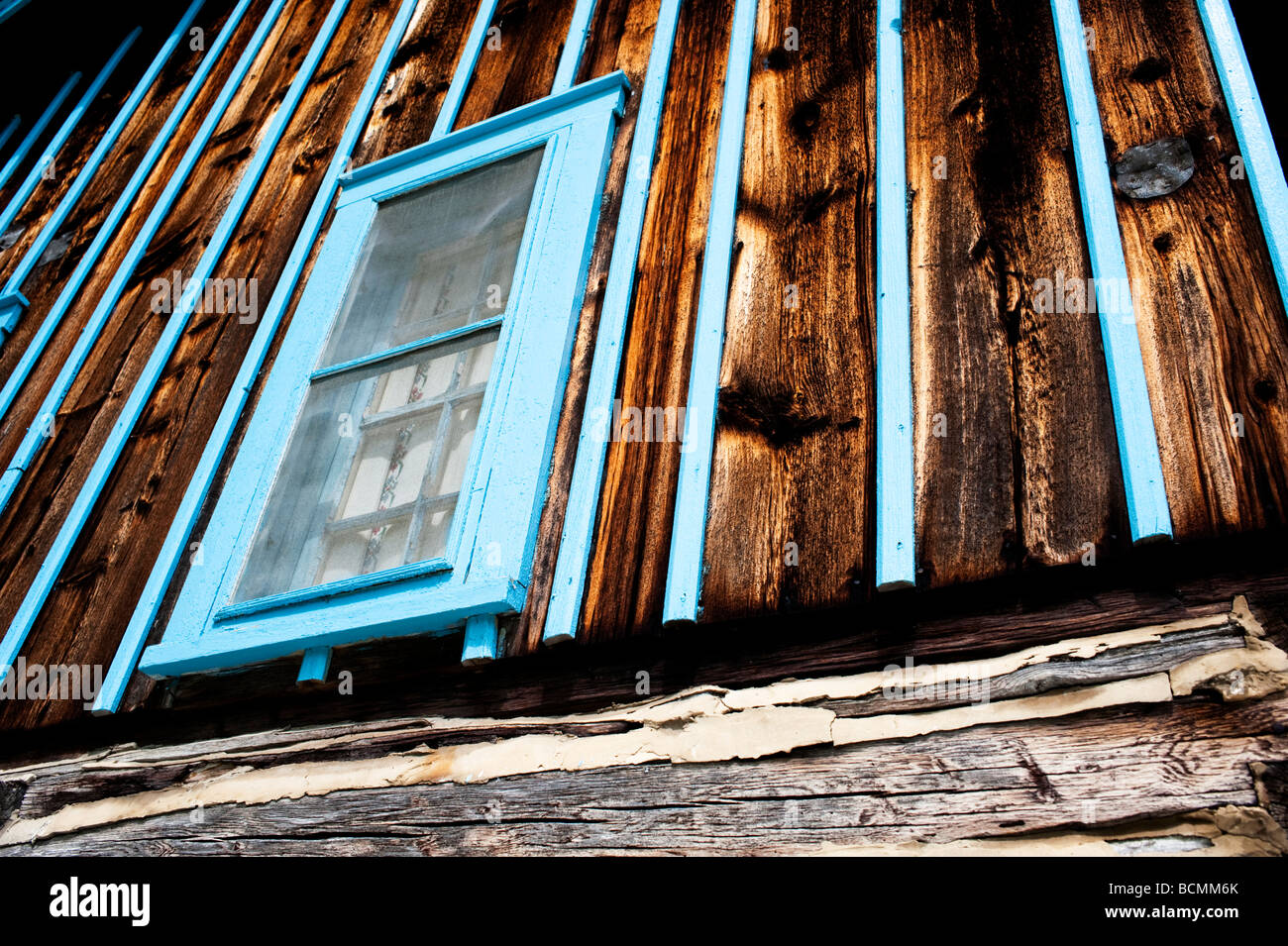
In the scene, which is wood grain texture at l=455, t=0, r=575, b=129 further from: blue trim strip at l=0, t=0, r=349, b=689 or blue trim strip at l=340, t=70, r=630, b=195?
blue trim strip at l=0, t=0, r=349, b=689

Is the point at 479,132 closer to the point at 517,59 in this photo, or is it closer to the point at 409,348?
the point at 517,59

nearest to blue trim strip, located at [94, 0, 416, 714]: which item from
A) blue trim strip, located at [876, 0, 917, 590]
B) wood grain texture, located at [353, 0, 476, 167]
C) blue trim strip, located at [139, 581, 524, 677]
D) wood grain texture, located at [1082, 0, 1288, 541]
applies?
wood grain texture, located at [353, 0, 476, 167]

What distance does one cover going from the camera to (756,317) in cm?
231

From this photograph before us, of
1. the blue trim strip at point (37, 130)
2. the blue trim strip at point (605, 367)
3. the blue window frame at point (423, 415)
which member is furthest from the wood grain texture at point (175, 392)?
the blue trim strip at point (37, 130)

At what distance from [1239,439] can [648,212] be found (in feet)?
5.12

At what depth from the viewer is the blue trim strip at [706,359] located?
197cm

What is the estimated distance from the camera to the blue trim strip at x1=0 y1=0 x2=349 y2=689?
9.64ft

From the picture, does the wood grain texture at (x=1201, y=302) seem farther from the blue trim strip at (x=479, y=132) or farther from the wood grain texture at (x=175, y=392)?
the wood grain texture at (x=175, y=392)

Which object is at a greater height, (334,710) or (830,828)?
(334,710)

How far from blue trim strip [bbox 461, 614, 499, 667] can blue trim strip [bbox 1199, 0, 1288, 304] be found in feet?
5.27

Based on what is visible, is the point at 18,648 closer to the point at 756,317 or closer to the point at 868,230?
the point at 756,317
